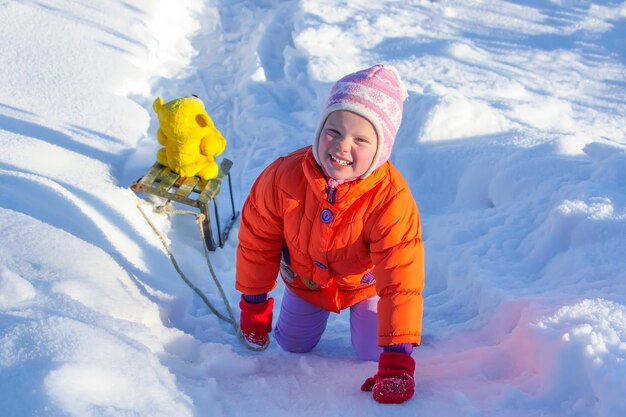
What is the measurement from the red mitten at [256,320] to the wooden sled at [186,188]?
887 mm

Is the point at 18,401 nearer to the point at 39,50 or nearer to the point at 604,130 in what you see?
the point at 39,50

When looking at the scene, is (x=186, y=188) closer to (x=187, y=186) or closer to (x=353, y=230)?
(x=187, y=186)

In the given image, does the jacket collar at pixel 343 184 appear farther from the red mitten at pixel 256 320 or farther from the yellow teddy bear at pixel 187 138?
the yellow teddy bear at pixel 187 138

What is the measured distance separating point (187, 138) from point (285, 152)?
1.29 metres

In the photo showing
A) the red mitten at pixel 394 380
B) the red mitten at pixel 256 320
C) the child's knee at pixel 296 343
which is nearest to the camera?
the red mitten at pixel 394 380

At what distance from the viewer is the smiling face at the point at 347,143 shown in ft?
6.00

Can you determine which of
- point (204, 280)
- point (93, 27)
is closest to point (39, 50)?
point (93, 27)

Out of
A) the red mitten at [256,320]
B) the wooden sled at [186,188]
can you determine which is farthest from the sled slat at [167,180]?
the red mitten at [256,320]

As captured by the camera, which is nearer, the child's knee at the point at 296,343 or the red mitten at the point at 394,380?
the red mitten at the point at 394,380

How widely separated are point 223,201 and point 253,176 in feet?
1.13

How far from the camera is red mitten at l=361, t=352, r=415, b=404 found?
191 cm

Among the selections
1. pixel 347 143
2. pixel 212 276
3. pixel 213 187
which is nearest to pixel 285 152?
pixel 213 187

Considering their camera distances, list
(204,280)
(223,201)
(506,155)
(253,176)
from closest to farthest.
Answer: (204,280) → (506,155) → (223,201) → (253,176)

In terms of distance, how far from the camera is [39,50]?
4570 millimetres
